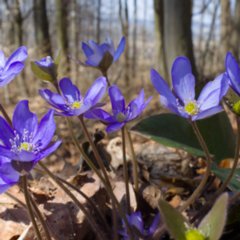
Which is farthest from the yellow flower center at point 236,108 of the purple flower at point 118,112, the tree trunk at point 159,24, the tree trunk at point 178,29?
the tree trunk at point 159,24

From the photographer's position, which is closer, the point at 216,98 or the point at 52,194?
the point at 216,98

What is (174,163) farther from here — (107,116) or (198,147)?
(107,116)

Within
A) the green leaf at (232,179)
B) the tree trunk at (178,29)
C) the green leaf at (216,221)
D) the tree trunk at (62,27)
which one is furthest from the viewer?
the tree trunk at (62,27)

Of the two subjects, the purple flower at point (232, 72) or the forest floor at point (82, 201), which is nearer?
the purple flower at point (232, 72)

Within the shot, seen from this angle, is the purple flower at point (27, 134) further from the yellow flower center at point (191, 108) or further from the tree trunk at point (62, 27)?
the tree trunk at point (62, 27)

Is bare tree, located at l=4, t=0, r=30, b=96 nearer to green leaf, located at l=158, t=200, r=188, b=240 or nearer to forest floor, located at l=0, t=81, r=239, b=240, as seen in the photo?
forest floor, located at l=0, t=81, r=239, b=240

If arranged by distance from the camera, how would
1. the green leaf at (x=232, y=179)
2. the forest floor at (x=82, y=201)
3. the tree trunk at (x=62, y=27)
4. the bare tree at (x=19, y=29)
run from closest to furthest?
the green leaf at (x=232, y=179), the forest floor at (x=82, y=201), the bare tree at (x=19, y=29), the tree trunk at (x=62, y=27)

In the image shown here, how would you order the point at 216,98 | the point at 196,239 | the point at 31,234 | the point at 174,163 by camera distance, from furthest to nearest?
1. the point at 174,163
2. the point at 31,234
3. the point at 216,98
4. the point at 196,239

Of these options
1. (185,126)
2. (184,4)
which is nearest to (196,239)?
(185,126)
